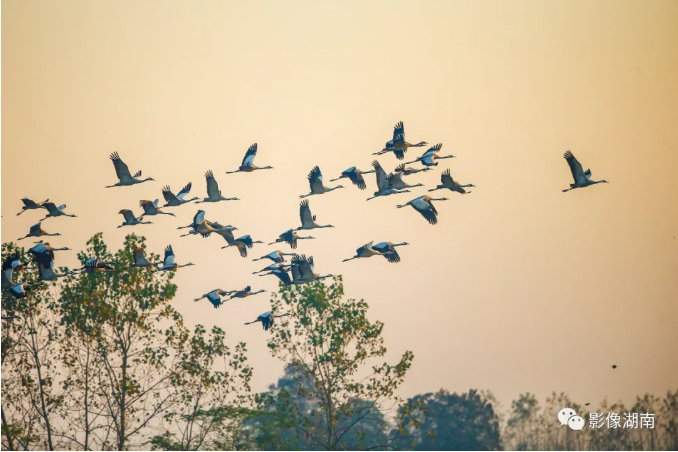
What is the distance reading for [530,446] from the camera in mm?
75250

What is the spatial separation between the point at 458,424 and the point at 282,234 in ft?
113

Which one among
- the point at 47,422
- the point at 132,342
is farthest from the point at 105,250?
the point at 47,422

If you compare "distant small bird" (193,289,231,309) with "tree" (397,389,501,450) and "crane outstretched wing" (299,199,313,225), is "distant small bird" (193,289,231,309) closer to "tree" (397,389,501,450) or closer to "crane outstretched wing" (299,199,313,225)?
"crane outstretched wing" (299,199,313,225)

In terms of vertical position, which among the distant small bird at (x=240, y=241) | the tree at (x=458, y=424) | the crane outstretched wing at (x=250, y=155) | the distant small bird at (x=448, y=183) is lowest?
the tree at (x=458, y=424)

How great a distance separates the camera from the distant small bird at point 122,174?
123 ft

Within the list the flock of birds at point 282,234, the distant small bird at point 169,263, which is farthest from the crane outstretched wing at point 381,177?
the distant small bird at point 169,263

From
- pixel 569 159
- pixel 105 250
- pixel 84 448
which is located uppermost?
pixel 569 159

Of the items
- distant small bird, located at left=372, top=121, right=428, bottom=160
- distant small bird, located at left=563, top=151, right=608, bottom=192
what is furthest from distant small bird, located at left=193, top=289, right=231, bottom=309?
distant small bird, located at left=563, top=151, right=608, bottom=192

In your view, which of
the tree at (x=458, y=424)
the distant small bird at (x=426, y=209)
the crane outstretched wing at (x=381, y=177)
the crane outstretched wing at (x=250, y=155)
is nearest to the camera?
the distant small bird at (x=426, y=209)

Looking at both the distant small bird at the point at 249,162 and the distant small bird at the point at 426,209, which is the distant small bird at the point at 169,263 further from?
the distant small bird at the point at 426,209

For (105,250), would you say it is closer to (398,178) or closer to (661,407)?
(398,178)

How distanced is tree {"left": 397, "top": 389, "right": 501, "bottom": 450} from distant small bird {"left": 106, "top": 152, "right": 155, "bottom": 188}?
109ft

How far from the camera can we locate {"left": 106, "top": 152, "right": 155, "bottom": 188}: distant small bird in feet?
123

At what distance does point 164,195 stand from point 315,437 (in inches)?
439
